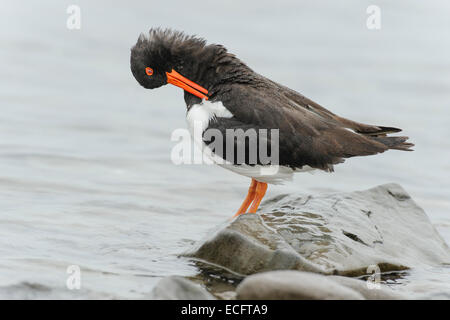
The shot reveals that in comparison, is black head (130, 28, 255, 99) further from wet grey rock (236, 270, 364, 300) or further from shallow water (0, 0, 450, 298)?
wet grey rock (236, 270, 364, 300)

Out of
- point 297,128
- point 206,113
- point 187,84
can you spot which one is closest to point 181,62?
point 187,84

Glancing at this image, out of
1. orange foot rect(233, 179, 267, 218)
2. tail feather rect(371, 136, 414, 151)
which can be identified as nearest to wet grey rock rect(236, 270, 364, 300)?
orange foot rect(233, 179, 267, 218)

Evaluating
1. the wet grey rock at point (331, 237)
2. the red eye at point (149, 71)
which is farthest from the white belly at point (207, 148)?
the red eye at point (149, 71)

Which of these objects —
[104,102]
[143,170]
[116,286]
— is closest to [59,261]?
[116,286]

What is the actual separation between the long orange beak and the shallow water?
1.63m

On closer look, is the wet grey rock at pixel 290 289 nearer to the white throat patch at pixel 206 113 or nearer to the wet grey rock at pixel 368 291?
the wet grey rock at pixel 368 291

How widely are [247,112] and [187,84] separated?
2.98 feet

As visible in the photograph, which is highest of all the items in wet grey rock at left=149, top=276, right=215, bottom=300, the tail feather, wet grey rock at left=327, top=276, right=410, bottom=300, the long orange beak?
the long orange beak

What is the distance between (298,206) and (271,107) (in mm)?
1285

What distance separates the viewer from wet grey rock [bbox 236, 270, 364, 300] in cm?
493

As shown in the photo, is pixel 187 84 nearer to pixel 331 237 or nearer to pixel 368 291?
pixel 331 237

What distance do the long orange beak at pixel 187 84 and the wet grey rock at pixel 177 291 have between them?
8.46 feet

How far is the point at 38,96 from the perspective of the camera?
557 inches
